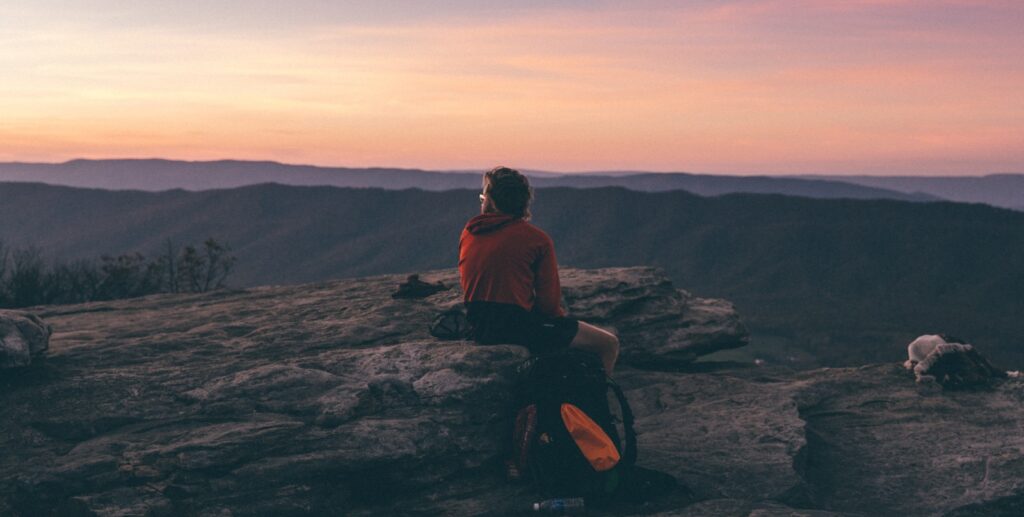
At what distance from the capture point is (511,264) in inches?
304

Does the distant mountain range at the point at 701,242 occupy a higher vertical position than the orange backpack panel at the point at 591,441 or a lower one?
lower

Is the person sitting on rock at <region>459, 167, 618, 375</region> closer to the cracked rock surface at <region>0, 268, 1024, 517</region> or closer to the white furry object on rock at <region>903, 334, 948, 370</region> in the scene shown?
the cracked rock surface at <region>0, 268, 1024, 517</region>

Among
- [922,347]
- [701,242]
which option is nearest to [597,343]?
[922,347]

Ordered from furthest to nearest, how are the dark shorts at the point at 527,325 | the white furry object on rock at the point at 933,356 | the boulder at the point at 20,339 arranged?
1. the white furry object on rock at the point at 933,356
2. the boulder at the point at 20,339
3. the dark shorts at the point at 527,325

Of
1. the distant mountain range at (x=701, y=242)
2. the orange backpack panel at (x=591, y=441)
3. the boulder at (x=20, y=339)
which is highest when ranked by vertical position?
the boulder at (x=20, y=339)

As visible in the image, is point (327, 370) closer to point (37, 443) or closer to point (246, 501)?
point (246, 501)

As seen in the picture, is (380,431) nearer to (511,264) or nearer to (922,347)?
(511,264)

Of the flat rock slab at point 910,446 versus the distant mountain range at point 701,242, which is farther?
the distant mountain range at point 701,242

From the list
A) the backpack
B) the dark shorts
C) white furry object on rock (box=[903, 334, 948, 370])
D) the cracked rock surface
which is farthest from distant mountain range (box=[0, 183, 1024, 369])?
the backpack

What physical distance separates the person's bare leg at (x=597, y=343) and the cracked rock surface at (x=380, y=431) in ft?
Result: 2.54

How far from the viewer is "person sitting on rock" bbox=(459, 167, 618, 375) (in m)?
7.74

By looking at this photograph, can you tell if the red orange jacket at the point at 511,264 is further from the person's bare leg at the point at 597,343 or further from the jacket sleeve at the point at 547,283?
the person's bare leg at the point at 597,343

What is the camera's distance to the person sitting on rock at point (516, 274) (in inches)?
305

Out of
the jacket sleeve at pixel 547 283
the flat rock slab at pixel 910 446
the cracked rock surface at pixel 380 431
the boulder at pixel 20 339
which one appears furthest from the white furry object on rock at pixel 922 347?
the boulder at pixel 20 339
